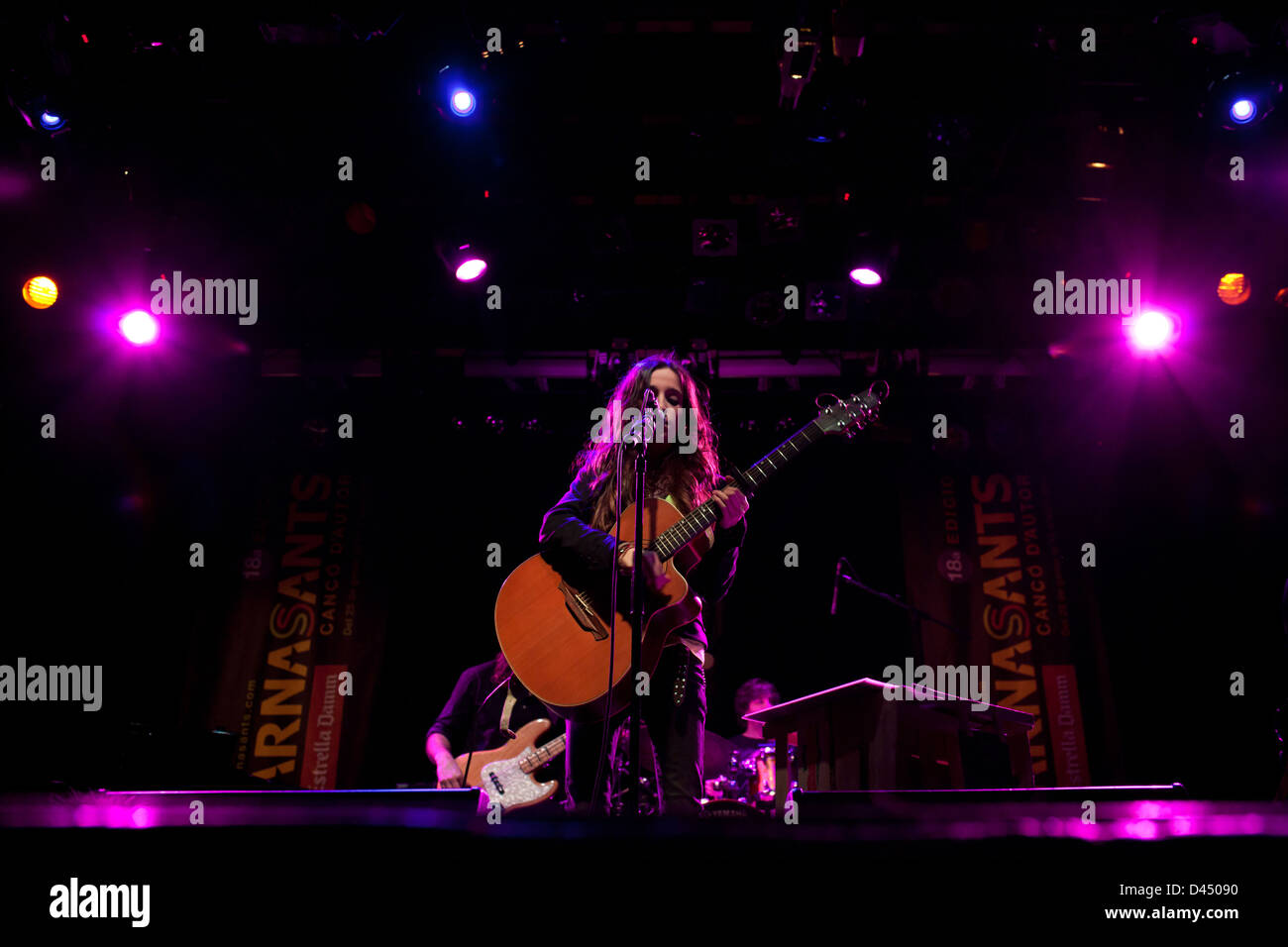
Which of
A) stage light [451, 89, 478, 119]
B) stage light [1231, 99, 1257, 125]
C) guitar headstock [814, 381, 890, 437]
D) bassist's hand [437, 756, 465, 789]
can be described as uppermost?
stage light [451, 89, 478, 119]

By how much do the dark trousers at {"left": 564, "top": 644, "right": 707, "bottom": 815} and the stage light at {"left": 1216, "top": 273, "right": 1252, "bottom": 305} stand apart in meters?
5.32

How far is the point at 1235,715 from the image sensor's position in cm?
709

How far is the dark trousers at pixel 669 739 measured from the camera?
3.01 metres

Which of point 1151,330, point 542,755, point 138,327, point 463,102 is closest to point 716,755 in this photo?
point 542,755

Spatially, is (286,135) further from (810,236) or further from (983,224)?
(983,224)

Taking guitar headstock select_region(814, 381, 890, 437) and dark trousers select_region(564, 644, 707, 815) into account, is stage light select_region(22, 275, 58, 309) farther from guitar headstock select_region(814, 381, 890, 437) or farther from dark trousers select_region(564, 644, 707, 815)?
guitar headstock select_region(814, 381, 890, 437)

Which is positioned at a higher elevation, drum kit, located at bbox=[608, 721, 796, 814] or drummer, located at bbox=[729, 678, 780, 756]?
drummer, located at bbox=[729, 678, 780, 756]

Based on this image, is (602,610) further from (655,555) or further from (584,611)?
(655,555)

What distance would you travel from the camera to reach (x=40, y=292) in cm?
607

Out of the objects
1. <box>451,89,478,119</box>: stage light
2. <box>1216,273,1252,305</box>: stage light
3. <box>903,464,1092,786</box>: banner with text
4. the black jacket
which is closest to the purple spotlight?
<box>451,89,478,119</box>: stage light

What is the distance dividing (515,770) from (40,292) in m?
Result: 4.42

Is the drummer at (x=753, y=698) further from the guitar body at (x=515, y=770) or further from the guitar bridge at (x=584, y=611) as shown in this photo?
the guitar bridge at (x=584, y=611)

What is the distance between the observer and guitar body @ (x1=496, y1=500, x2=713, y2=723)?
3066mm
